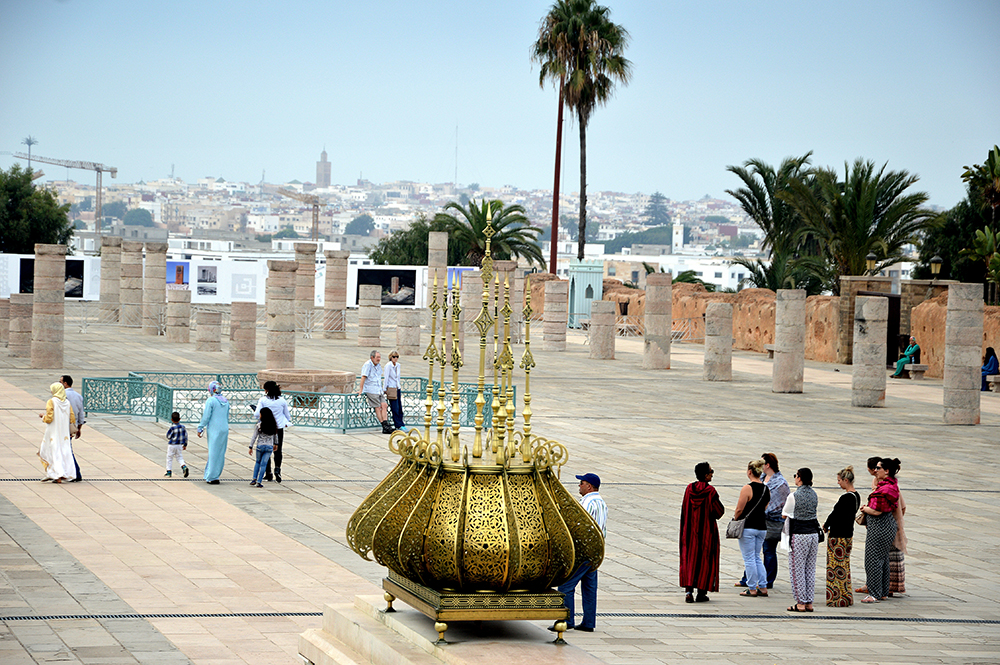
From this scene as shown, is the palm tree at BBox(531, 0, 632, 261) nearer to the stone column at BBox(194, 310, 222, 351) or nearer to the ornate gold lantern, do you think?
the stone column at BBox(194, 310, 222, 351)

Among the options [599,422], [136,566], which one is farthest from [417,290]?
[136,566]

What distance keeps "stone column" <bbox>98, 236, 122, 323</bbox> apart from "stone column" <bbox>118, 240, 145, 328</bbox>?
1.40 m

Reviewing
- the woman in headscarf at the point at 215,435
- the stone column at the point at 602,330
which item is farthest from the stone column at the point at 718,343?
the woman in headscarf at the point at 215,435

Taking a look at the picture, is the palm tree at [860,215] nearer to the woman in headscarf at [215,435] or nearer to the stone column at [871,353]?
the stone column at [871,353]

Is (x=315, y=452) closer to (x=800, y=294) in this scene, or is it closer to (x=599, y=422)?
(x=599, y=422)

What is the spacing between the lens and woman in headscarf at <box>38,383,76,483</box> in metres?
12.4

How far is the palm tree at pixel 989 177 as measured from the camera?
33.8 metres

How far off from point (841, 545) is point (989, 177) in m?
28.8

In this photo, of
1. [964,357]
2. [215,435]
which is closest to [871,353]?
[964,357]

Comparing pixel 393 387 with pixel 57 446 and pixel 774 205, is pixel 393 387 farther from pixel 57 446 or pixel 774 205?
pixel 774 205

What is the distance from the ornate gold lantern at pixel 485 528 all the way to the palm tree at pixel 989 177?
3155 centimetres

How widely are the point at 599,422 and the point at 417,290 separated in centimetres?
2622

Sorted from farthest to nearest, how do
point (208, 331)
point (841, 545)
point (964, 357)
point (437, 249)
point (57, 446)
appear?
point (437, 249), point (208, 331), point (964, 357), point (57, 446), point (841, 545)

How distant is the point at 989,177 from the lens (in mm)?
34750
